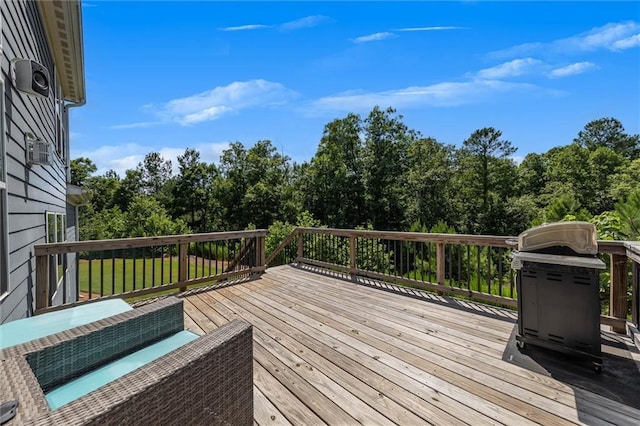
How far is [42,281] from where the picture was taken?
301 centimetres

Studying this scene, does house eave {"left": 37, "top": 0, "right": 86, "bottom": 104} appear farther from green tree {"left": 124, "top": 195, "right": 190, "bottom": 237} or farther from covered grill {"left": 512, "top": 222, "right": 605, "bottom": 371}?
green tree {"left": 124, "top": 195, "right": 190, "bottom": 237}

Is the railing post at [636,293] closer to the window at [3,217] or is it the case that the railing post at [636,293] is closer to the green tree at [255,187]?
the window at [3,217]

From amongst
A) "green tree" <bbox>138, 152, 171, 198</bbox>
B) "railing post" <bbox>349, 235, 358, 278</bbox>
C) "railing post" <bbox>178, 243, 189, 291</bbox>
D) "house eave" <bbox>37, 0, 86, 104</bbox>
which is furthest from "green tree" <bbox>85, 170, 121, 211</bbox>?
"railing post" <bbox>349, 235, 358, 278</bbox>

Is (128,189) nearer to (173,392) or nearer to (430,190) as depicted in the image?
(430,190)

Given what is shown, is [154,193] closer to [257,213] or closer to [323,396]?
[257,213]

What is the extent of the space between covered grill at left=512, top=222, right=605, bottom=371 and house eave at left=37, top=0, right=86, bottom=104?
5.90 meters

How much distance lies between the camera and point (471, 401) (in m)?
1.82

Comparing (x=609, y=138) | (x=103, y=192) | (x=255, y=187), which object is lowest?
(x=255, y=187)

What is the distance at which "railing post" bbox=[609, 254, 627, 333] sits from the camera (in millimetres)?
2650

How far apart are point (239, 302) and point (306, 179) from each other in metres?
18.3

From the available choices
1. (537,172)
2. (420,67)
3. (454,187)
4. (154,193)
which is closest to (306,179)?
(454,187)

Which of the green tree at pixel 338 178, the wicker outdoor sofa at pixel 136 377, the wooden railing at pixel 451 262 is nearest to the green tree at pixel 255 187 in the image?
the green tree at pixel 338 178

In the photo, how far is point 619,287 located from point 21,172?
5.43 meters

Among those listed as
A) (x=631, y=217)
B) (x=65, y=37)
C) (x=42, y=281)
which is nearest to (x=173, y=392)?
(x=42, y=281)
